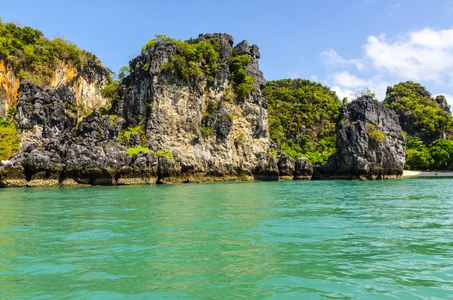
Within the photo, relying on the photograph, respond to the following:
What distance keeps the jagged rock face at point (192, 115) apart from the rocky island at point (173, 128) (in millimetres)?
149

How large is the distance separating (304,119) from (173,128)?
49247 millimetres

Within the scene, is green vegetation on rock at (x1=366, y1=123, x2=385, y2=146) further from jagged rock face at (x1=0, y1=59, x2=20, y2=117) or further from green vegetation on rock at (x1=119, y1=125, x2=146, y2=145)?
jagged rock face at (x1=0, y1=59, x2=20, y2=117)

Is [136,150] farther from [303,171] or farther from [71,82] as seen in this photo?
[71,82]

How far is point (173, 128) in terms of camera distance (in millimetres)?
41438

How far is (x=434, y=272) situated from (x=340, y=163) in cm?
4410

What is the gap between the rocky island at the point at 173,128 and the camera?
31234 mm

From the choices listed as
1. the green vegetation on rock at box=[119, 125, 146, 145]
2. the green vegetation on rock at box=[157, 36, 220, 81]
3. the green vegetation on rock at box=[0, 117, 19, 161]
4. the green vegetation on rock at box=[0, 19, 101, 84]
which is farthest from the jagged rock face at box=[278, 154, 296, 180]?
the green vegetation on rock at box=[0, 19, 101, 84]

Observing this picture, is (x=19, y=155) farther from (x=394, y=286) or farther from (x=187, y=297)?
(x=394, y=286)

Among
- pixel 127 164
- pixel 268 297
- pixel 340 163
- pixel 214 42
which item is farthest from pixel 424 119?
pixel 268 297

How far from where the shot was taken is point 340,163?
154 ft

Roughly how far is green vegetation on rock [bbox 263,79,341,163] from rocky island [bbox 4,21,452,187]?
15.7 m

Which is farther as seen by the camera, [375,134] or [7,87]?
[375,134]

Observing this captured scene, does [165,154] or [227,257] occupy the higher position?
[165,154]

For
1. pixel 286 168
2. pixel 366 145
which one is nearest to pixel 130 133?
pixel 286 168
